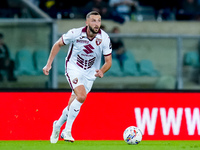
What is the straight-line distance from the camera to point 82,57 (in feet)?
27.1

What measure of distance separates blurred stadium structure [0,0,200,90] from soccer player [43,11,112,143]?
2.53 m

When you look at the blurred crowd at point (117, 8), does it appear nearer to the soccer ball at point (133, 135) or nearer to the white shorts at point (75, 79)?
the white shorts at point (75, 79)

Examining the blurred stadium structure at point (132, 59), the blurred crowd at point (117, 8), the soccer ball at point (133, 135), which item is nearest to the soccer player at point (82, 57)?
the soccer ball at point (133, 135)

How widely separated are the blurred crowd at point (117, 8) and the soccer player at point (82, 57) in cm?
404

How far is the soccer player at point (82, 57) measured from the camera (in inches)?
317

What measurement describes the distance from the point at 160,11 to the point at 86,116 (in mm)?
5293

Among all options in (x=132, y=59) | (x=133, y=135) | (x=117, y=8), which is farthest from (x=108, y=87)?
(x=117, y=8)

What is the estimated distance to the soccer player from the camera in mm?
8062

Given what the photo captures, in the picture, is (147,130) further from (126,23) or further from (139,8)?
Answer: (139,8)

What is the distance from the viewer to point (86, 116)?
379 inches

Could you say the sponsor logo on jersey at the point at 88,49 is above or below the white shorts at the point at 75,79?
above

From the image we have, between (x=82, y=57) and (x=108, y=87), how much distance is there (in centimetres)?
278

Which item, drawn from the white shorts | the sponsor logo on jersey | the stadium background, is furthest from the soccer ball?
the stadium background

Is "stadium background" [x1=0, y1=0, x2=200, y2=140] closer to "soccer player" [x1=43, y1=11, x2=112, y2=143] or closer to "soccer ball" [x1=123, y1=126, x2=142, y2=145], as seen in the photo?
"soccer player" [x1=43, y1=11, x2=112, y2=143]
